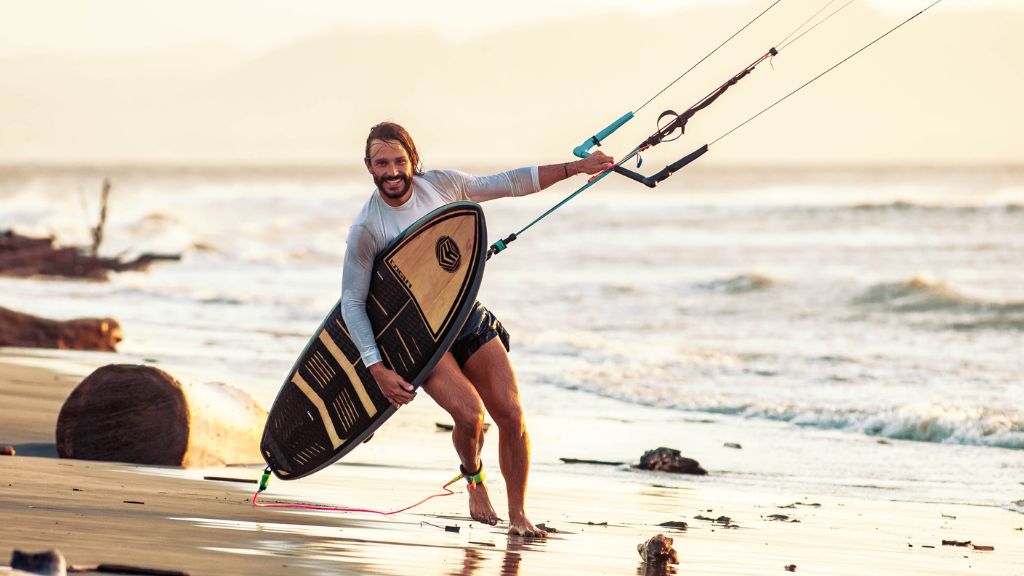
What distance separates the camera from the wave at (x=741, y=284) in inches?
1015

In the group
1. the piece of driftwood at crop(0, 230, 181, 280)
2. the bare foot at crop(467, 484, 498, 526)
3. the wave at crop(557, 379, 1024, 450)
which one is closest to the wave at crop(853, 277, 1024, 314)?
Answer: the wave at crop(557, 379, 1024, 450)

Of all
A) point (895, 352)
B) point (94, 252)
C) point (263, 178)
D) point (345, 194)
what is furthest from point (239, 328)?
point (263, 178)

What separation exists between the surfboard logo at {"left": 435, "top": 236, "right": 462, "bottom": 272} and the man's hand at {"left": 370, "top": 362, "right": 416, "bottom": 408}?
1.54 ft

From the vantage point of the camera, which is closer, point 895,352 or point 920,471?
point 920,471

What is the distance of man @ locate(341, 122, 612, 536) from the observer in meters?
6.17

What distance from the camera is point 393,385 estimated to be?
6176mm

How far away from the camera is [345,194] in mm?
71188

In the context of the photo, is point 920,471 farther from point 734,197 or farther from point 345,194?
point 345,194

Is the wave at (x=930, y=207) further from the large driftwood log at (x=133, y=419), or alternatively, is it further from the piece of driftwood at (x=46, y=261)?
the large driftwood log at (x=133, y=419)

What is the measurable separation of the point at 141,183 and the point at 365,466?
279ft

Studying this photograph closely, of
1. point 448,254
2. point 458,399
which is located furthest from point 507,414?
point 448,254

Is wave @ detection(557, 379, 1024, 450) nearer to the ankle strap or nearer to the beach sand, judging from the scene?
the beach sand

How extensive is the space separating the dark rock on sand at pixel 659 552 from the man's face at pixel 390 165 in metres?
1.67

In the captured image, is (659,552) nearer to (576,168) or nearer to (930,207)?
(576,168)
